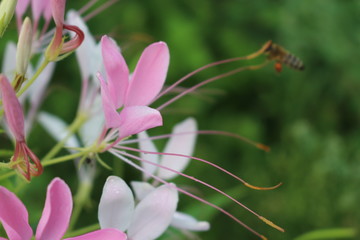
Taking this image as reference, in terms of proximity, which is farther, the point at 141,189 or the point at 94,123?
the point at 94,123

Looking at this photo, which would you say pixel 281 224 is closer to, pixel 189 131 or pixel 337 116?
pixel 337 116

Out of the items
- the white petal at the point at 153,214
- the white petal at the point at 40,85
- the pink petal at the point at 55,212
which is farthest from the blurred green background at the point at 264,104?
the pink petal at the point at 55,212

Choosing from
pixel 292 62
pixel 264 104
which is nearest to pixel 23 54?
pixel 292 62

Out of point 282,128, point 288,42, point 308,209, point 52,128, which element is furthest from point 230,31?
point 52,128

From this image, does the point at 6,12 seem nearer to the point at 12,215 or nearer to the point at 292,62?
the point at 12,215

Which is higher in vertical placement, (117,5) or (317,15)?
(317,15)

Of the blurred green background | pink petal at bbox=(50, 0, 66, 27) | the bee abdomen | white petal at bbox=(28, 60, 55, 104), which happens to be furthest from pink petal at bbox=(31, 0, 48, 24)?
the blurred green background
